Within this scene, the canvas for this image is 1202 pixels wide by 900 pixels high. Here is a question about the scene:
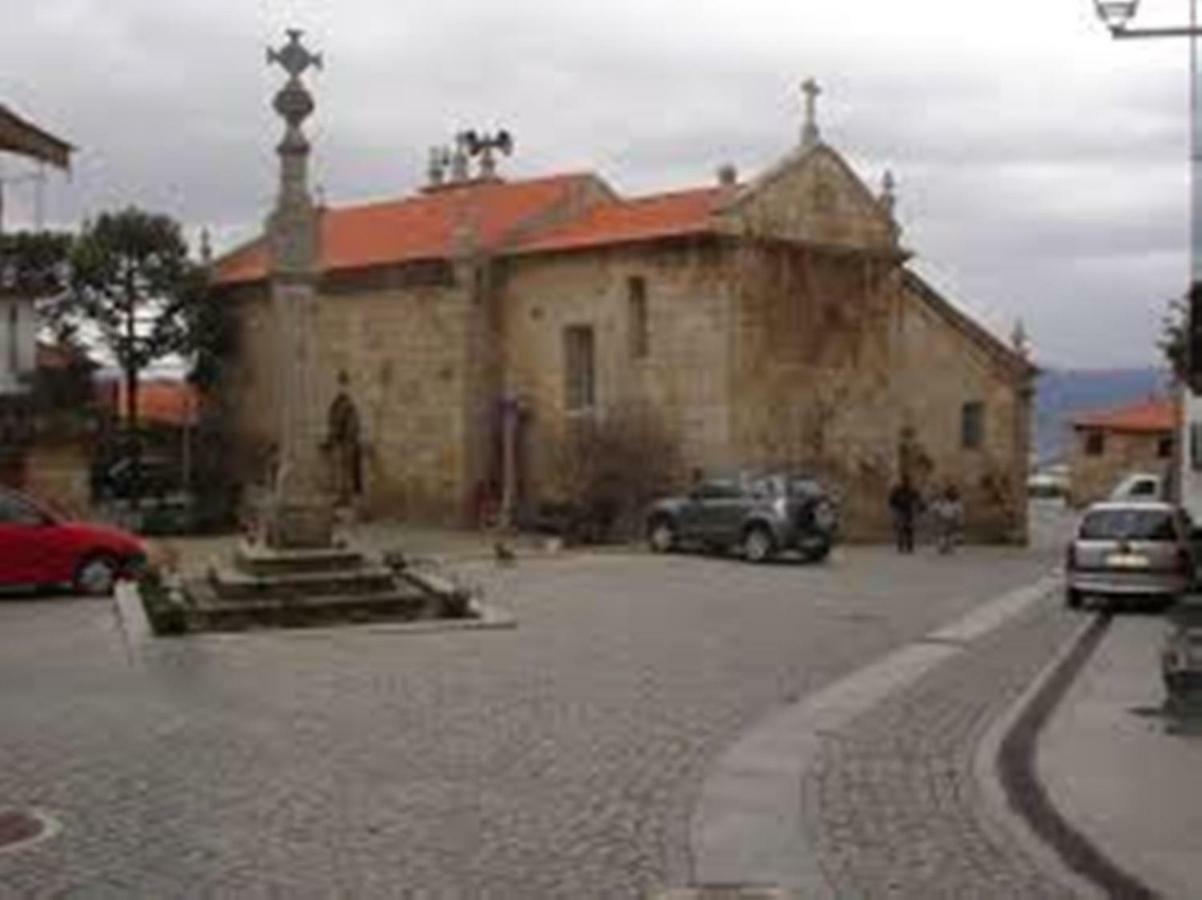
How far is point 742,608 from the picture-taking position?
31812mm

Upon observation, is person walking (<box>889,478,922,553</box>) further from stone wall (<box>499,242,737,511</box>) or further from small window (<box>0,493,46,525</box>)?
small window (<box>0,493,46,525</box>)

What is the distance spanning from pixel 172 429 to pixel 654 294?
21.6 meters

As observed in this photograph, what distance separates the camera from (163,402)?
7762 centimetres

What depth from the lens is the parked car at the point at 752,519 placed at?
44188 millimetres

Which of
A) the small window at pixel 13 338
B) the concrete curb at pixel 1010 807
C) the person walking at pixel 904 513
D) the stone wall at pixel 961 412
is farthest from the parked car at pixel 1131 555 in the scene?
the stone wall at pixel 961 412

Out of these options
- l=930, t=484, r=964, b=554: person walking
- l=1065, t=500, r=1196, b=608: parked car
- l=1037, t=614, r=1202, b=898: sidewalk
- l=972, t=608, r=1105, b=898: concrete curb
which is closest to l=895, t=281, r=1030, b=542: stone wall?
l=930, t=484, r=964, b=554: person walking

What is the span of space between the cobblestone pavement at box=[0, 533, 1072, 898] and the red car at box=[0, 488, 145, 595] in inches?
27.8

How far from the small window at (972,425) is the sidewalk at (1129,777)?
3678 cm

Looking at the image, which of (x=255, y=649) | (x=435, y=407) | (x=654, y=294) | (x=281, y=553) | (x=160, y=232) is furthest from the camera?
(x=160, y=232)

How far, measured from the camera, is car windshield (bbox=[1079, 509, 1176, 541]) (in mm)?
34906

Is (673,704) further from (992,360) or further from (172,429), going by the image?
(172,429)

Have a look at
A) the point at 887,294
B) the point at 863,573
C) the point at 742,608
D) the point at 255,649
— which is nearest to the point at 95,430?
the point at 887,294

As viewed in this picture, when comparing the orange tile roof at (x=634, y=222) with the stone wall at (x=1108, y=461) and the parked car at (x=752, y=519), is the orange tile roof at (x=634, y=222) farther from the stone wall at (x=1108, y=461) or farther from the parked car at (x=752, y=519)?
the stone wall at (x=1108, y=461)

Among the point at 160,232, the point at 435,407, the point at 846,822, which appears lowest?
the point at 846,822
